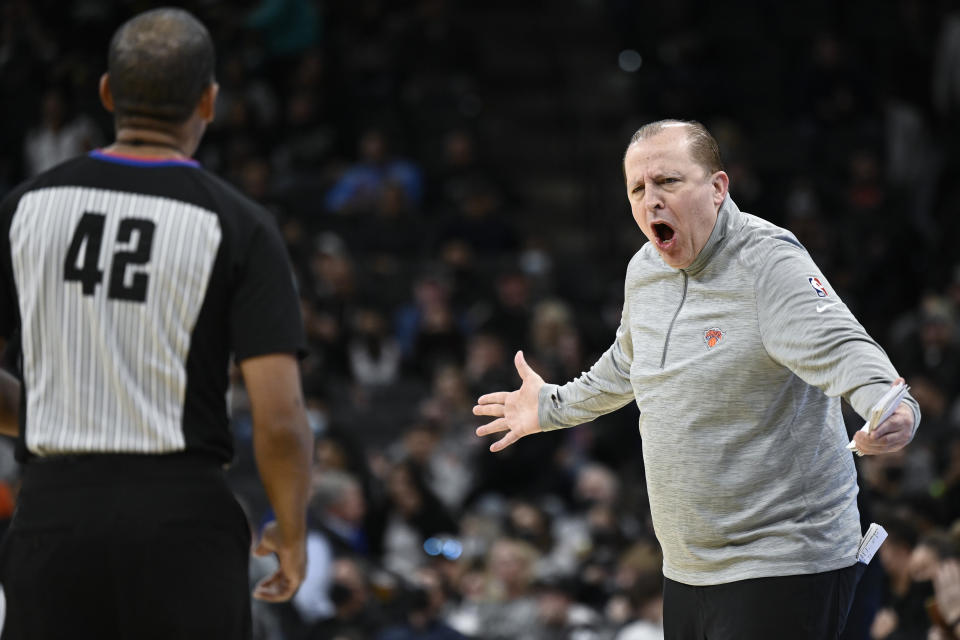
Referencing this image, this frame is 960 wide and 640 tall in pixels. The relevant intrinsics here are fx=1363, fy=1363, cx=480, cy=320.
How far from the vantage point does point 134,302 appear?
2969mm

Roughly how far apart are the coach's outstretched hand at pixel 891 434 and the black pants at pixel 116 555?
1.45 metres

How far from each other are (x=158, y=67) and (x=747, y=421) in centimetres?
166

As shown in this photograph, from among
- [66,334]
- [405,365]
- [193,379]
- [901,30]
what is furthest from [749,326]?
[901,30]

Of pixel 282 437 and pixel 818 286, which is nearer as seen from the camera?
pixel 282 437

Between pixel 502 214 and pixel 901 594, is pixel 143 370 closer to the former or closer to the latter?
pixel 901 594

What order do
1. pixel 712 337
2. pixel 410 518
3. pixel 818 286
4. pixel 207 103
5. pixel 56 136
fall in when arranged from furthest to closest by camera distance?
pixel 56 136, pixel 410 518, pixel 712 337, pixel 818 286, pixel 207 103

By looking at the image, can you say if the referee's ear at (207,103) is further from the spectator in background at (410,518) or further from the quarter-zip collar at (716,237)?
the spectator in background at (410,518)

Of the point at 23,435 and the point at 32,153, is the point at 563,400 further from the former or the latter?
the point at 32,153

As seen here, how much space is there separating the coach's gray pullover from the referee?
1.02m

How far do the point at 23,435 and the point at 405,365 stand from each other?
30.8 feet

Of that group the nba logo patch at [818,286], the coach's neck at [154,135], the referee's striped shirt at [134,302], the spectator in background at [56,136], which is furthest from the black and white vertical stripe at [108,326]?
the spectator in background at [56,136]

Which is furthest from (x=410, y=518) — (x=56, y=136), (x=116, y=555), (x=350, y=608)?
(x=116, y=555)

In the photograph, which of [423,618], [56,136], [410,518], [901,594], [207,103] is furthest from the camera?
[56,136]

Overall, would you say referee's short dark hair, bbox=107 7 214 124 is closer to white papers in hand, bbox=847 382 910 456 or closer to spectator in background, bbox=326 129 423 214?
white papers in hand, bbox=847 382 910 456
